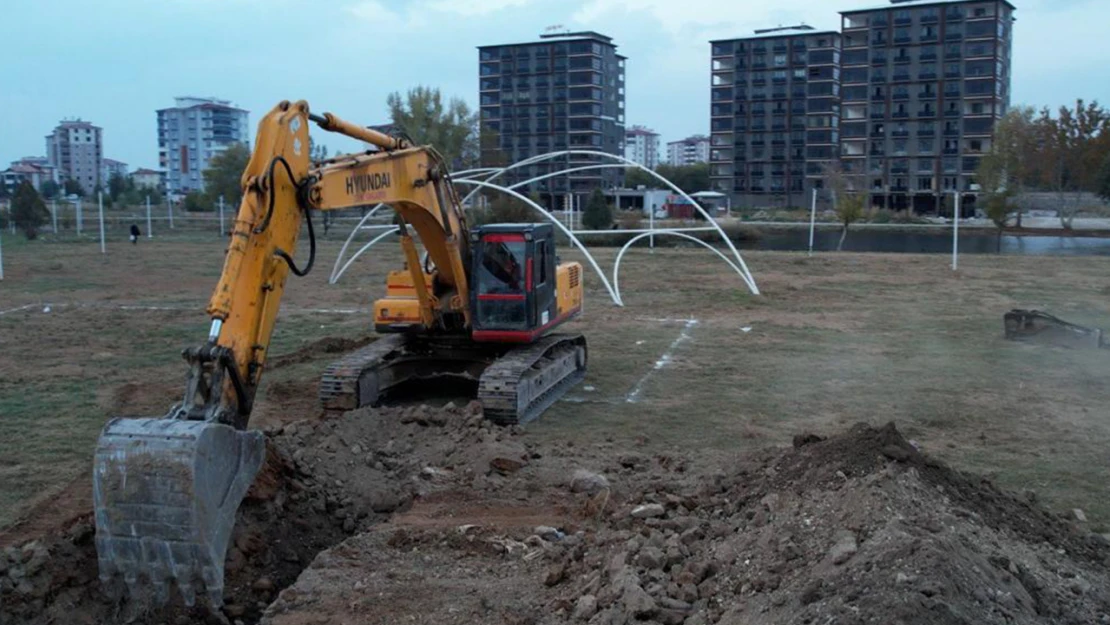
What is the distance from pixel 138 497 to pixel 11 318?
16.2 m

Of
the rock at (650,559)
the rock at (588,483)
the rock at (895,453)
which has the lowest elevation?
the rock at (588,483)

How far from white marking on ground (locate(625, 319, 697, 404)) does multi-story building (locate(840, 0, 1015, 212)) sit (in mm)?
61344

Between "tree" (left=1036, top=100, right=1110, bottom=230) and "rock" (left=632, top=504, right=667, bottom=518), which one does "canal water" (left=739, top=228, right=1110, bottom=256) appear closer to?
"tree" (left=1036, top=100, right=1110, bottom=230)

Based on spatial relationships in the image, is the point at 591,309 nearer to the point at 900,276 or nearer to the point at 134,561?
the point at 900,276

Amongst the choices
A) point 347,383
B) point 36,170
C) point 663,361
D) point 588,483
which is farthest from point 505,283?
point 36,170

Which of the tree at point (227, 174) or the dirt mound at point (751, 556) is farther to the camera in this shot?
the tree at point (227, 174)

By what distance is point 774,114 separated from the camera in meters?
91.1

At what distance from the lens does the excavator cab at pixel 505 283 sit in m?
12.9

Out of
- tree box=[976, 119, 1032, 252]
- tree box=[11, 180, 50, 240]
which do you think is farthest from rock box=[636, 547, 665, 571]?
tree box=[976, 119, 1032, 252]

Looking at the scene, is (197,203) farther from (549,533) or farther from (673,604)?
(673,604)

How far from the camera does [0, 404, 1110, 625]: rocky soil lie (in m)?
5.84

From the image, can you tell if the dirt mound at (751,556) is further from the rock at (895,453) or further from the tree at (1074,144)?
the tree at (1074,144)

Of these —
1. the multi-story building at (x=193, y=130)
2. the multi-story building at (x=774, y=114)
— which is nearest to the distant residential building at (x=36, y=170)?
the multi-story building at (x=193, y=130)

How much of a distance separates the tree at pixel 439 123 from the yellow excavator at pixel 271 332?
41.8 m
